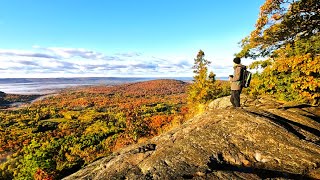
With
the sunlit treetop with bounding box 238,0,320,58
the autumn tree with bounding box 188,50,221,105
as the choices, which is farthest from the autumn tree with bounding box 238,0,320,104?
the autumn tree with bounding box 188,50,221,105

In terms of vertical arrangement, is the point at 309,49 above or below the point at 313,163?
above

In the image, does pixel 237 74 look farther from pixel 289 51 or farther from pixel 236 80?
pixel 289 51

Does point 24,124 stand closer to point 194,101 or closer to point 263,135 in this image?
point 194,101

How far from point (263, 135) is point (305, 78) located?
10186 millimetres

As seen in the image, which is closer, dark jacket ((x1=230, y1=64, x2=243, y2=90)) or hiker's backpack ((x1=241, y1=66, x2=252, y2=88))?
dark jacket ((x1=230, y1=64, x2=243, y2=90))

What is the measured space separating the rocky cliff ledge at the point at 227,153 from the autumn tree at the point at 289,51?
7544 mm

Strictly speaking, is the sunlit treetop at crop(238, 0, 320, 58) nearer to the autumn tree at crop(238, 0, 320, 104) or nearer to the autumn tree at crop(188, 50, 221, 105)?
the autumn tree at crop(238, 0, 320, 104)

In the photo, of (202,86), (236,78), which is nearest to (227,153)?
(236,78)

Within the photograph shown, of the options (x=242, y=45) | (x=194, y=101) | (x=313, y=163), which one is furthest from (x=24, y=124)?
(x=313, y=163)

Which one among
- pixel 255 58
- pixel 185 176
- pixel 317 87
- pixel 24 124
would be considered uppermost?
pixel 255 58

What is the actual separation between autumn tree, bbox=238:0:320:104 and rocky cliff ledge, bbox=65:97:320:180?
24.8 feet

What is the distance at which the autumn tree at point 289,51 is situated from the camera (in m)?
17.7

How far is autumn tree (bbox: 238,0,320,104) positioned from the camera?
58.0 ft

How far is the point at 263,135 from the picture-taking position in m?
9.70
